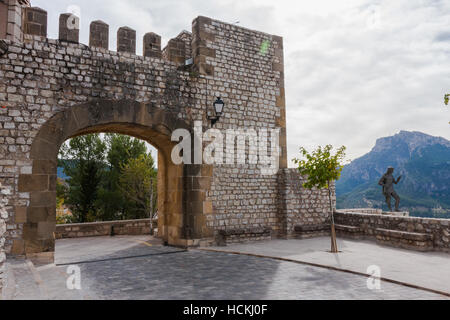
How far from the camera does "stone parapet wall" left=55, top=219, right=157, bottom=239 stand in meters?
12.1

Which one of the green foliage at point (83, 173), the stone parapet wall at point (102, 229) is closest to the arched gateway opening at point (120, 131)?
the stone parapet wall at point (102, 229)

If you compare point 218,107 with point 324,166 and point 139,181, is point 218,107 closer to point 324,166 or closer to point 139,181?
point 324,166

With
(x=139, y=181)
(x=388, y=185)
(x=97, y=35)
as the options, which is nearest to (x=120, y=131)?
(x=97, y=35)

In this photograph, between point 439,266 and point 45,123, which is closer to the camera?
point 439,266

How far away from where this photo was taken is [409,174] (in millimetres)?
131375

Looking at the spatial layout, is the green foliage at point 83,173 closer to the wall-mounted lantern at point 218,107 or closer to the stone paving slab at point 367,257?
the wall-mounted lantern at point 218,107

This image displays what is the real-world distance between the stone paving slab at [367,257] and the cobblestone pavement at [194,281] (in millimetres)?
513

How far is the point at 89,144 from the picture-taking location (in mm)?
29453

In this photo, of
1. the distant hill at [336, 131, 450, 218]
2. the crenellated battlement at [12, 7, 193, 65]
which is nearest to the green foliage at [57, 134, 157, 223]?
the crenellated battlement at [12, 7, 193, 65]

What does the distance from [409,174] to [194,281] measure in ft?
484

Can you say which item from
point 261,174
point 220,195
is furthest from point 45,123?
point 261,174

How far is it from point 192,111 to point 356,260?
5709mm

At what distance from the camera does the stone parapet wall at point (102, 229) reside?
1215cm
